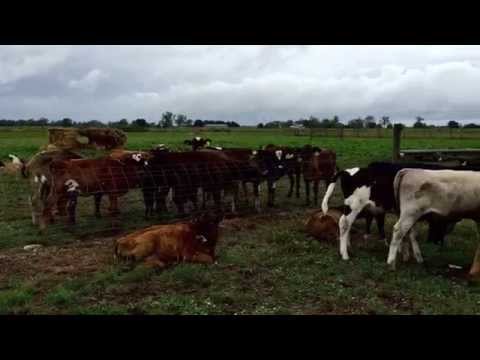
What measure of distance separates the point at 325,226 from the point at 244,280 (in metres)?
2.82

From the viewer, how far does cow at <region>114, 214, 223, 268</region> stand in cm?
759

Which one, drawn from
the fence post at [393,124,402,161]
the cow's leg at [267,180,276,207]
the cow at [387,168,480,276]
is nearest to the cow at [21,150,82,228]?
the cow's leg at [267,180,276,207]

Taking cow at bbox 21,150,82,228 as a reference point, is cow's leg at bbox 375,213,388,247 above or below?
below

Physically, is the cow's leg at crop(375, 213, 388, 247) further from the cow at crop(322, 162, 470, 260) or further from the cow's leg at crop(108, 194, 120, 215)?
the cow's leg at crop(108, 194, 120, 215)

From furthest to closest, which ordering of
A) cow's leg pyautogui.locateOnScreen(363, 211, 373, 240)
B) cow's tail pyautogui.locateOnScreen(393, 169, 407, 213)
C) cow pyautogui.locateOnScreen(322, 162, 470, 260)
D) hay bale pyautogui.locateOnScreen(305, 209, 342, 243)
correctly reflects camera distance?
hay bale pyautogui.locateOnScreen(305, 209, 342, 243)
cow's leg pyautogui.locateOnScreen(363, 211, 373, 240)
cow pyautogui.locateOnScreen(322, 162, 470, 260)
cow's tail pyautogui.locateOnScreen(393, 169, 407, 213)

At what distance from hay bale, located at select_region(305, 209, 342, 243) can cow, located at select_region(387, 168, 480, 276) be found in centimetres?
171

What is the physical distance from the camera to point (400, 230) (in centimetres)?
755

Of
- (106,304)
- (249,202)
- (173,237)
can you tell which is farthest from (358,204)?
(249,202)

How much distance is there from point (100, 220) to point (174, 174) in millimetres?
2014

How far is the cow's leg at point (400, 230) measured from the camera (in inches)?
296

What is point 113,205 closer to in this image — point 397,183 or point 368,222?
point 368,222

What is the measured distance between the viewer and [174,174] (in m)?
12.1

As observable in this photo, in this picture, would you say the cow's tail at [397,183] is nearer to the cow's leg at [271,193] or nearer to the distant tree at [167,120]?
the cow's leg at [271,193]
